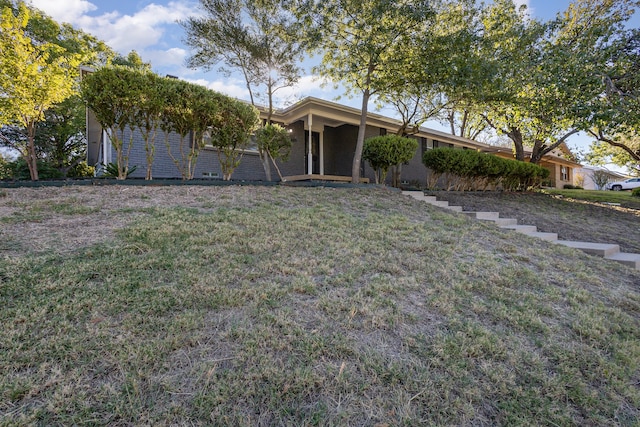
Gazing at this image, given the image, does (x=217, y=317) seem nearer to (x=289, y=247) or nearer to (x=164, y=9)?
(x=289, y=247)

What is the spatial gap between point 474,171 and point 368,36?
6113 mm

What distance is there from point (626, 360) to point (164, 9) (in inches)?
443

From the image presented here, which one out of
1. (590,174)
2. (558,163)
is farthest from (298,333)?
(590,174)

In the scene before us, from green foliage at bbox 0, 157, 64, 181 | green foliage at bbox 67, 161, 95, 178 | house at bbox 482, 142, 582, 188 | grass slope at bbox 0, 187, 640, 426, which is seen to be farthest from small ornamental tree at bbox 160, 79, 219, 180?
house at bbox 482, 142, 582, 188

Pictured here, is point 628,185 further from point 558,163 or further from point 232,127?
point 232,127

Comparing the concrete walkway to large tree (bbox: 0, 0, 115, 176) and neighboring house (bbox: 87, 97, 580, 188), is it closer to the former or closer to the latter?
neighboring house (bbox: 87, 97, 580, 188)

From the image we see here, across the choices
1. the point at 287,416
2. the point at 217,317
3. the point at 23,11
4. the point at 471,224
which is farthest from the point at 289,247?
the point at 23,11

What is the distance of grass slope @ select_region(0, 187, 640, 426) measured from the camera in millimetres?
1674

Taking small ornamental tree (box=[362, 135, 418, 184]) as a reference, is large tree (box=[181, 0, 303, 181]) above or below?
above

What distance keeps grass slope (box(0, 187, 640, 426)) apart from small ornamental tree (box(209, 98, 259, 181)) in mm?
3870

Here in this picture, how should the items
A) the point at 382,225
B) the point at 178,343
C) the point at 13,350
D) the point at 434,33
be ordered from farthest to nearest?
1. the point at 434,33
2. the point at 382,225
3. the point at 178,343
4. the point at 13,350

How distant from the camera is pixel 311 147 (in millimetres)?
12461

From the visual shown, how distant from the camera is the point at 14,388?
5.28 ft

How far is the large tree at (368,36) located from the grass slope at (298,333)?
6.22 metres
